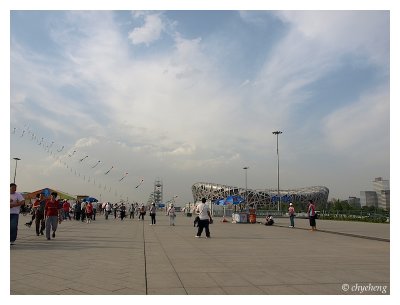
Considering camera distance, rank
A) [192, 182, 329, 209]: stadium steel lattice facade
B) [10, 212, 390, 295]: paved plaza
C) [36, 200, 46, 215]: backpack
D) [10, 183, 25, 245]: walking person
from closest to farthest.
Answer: [10, 212, 390, 295]: paved plaza → [10, 183, 25, 245]: walking person → [36, 200, 46, 215]: backpack → [192, 182, 329, 209]: stadium steel lattice facade

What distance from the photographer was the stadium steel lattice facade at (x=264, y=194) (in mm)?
138500

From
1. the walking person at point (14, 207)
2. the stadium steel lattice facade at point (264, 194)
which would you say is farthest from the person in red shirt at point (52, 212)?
the stadium steel lattice facade at point (264, 194)

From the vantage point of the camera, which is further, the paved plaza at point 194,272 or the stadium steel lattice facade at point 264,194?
the stadium steel lattice facade at point 264,194

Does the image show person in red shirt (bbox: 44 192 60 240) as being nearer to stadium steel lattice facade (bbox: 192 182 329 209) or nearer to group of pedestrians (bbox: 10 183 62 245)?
group of pedestrians (bbox: 10 183 62 245)

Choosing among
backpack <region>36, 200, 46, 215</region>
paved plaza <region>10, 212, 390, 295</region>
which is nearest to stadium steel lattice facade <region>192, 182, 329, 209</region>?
backpack <region>36, 200, 46, 215</region>

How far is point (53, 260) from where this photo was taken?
747 centimetres

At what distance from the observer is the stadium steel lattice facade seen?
138 metres

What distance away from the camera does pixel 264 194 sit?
5531 inches

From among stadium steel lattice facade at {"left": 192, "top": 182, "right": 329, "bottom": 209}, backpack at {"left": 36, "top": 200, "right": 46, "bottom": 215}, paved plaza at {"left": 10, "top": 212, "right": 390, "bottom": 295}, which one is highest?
backpack at {"left": 36, "top": 200, "right": 46, "bottom": 215}

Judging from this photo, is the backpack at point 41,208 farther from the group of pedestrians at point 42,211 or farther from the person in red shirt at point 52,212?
the person in red shirt at point 52,212

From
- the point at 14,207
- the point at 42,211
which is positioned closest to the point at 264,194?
the point at 42,211

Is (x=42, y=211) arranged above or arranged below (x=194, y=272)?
above

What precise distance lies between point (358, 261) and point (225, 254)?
300cm

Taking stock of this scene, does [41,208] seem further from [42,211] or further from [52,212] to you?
[52,212]
